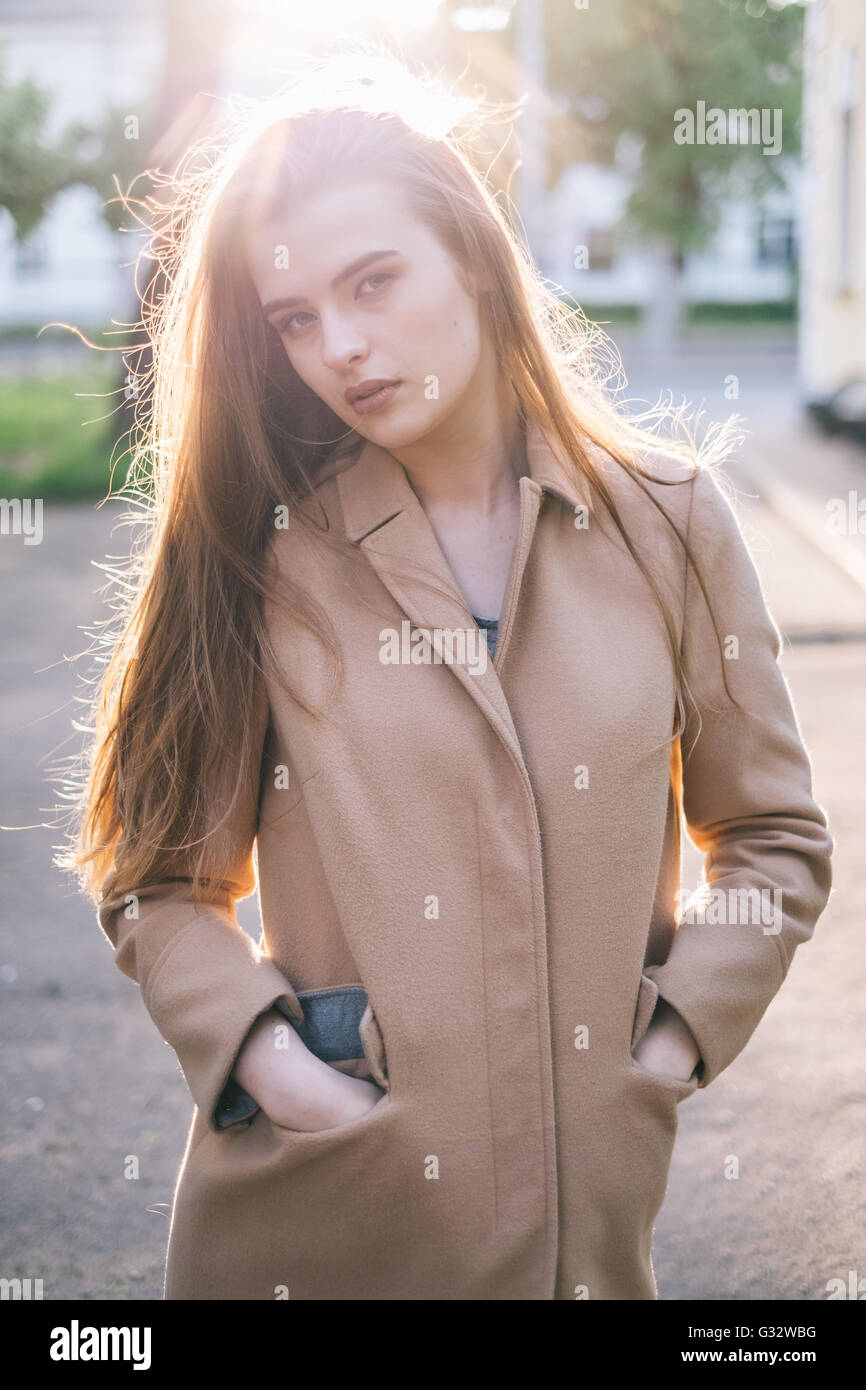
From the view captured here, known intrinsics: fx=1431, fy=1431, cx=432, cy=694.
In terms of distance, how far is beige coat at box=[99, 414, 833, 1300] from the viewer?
5.65ft

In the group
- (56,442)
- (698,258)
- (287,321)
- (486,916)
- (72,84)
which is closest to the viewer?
(486,916)

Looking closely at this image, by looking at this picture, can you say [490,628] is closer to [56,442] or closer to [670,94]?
[56,442]

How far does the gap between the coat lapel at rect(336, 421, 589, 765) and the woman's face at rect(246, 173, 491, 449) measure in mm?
95

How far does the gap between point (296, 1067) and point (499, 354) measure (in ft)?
3.18

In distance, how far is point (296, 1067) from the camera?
5.79 feet

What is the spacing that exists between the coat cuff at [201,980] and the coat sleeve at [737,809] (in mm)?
519

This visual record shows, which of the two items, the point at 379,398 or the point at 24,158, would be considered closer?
the point at 379,398

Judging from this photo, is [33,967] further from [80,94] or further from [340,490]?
[80,94]

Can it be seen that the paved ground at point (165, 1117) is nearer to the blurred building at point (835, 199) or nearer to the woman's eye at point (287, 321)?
the woman's eye at point (287, 321)

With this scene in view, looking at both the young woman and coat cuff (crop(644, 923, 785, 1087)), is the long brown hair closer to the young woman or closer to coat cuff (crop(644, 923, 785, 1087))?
the young woman

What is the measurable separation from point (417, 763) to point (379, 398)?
1.51ft

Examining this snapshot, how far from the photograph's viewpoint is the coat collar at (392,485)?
1.86 m

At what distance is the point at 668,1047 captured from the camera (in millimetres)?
1841

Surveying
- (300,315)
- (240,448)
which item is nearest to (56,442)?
(240,448)
